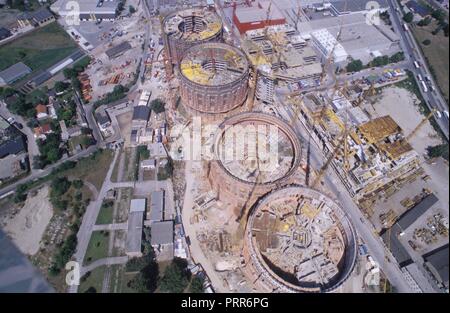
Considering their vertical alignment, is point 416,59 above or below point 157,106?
above

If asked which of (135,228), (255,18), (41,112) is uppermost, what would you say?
(255,18)

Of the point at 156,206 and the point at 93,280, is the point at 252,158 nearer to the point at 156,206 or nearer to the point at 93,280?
the point at 156,206

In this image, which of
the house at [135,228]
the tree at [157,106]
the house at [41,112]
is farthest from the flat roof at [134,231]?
the house at [41,112]

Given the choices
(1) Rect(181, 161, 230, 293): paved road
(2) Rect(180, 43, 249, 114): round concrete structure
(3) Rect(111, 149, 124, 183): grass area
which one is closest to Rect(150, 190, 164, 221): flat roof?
(1) Rect(181, 161, 230, 293): paved road

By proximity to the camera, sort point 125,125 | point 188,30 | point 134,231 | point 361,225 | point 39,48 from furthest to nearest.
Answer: point 39,48 → point 188,30 → point 125,125 → point 361,225 → point 134,231

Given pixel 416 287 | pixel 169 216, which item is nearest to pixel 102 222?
pixel 169 216

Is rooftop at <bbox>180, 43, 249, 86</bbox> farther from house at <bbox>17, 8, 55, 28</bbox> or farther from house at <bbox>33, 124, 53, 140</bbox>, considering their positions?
house at <bbox>17, 8, 55, 28</bbox>

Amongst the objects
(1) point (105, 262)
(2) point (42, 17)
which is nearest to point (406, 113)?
(1) point (105, 262)

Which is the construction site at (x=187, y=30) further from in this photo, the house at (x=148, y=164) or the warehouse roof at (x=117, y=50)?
the house at (x=148, y=164)
